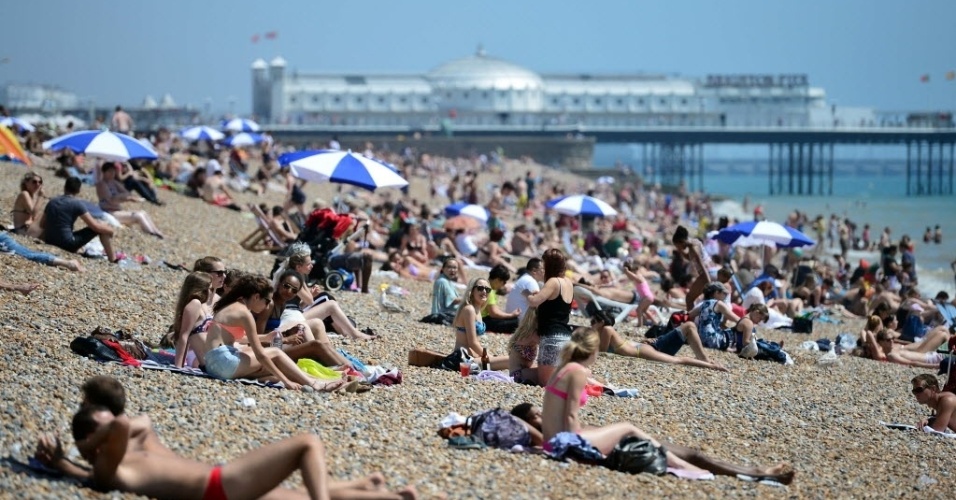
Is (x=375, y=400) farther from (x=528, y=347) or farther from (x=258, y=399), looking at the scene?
(x=528, y=347)

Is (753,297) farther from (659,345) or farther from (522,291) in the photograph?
(522,291)

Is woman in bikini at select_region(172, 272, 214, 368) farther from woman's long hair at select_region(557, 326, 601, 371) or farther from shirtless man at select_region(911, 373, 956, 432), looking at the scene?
shirtless man at select_region(911, 373, 956, 432)

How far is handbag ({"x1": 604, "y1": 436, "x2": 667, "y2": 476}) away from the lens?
603 centimetres

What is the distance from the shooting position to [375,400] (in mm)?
6906

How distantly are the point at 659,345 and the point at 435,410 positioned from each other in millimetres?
3139

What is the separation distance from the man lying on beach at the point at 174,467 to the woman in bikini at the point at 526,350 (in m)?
2.77

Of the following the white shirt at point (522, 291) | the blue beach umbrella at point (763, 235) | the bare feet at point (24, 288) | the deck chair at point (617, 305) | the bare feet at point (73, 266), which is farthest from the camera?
the blue beach umbrella at point (763, 235)

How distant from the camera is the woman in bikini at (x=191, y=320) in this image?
23.3 feet

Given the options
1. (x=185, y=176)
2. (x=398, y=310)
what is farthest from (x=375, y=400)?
(x=185, y=176)

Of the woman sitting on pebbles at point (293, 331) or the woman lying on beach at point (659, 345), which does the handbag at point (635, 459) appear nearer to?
the woman sitting on pebbles at point (293, 331)

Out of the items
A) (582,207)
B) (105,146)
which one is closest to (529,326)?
(105,146)

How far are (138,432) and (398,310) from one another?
5.65m

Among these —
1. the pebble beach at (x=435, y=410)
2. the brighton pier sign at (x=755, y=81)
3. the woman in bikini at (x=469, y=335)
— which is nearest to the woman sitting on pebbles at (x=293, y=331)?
the pebble beach at (x=435, y=410)

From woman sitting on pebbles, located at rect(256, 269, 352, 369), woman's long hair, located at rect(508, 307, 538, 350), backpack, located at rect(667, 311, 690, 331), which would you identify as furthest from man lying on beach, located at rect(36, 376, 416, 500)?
backpack, located at rect(667, 311, 690, 331)
